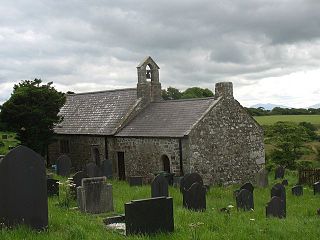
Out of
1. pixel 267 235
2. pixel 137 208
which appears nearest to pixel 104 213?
pixel 137 208

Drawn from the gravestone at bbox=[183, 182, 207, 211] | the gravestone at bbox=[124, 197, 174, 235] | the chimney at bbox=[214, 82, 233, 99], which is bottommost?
the gravestone at bbox=[183, 182, 207, 211]

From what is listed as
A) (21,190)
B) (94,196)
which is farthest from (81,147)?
(21,190)

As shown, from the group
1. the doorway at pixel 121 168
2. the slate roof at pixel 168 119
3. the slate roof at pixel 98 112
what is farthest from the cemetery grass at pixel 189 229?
the slate roof at pixel 98 112

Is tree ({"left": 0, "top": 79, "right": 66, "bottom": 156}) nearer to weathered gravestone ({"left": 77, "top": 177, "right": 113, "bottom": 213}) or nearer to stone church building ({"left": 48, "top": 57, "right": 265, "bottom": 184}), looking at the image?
stone church building ({"left": 48, "top": 57, "right": 265, "bottom": 184})

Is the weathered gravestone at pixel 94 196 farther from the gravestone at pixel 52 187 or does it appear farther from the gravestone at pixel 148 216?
the gravestone at pixel 148 216

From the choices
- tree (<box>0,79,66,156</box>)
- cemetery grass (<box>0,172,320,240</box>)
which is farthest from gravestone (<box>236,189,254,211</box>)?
tree (<box>0,79,66,156</box>)

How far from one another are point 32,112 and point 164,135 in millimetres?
8063

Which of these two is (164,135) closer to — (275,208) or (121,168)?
(121,168)

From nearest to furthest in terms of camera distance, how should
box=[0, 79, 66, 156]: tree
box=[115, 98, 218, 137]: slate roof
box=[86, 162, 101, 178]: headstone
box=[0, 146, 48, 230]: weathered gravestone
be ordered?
box=[0, 146, 48, 230]: weathered gravestone, box=[86, 162, 101, 178]: headstone, box=[115, 98, 218, 137]: slate roof, box=[0, 79, 66, 156]: tree

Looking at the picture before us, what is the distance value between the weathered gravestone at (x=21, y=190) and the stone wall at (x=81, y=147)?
721 inches

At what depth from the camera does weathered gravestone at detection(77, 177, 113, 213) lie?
38.8 ft

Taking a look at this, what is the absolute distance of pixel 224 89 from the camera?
2438 centimetres

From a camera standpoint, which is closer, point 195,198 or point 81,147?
point 195,198

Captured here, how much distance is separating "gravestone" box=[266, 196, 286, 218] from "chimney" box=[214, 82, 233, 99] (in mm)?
11858
